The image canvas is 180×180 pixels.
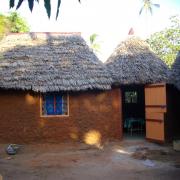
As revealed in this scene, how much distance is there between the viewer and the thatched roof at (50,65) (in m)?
12.0

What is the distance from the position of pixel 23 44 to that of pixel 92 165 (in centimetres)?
733

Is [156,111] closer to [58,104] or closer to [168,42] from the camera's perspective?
[58,104]

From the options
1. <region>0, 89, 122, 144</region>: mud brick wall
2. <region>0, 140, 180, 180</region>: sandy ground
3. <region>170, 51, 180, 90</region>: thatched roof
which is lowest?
<region>0, 140, 180, 180</region>: sandy ground

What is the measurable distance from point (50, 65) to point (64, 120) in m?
2.30

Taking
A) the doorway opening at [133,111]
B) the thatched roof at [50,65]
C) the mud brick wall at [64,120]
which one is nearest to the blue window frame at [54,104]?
the mud brick wall at [64,120]

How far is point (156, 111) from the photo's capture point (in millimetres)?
12125

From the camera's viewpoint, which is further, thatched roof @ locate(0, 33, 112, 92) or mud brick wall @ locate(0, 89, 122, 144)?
mud brick wall @ locate(0, 89, 122, 144)

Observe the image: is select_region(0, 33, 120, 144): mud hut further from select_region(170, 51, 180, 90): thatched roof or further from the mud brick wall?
select_region(170, 51, 180, 90): thatched roof

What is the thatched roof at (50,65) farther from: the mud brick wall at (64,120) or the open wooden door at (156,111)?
the open wooden door at (156,111)

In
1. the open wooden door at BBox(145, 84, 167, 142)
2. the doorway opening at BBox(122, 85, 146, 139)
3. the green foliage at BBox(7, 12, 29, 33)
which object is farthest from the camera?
the green foliage at BBox(7, 12, 29, 33)

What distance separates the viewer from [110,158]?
32.6 feet

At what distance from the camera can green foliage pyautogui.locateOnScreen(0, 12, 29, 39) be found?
2103 centimetres

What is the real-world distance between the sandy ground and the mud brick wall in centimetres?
42

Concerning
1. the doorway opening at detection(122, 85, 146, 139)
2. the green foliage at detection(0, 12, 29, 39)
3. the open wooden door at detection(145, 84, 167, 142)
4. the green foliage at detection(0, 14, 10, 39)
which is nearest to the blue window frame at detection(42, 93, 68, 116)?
the doorway opening at detection(122, 85, 146, 139)
